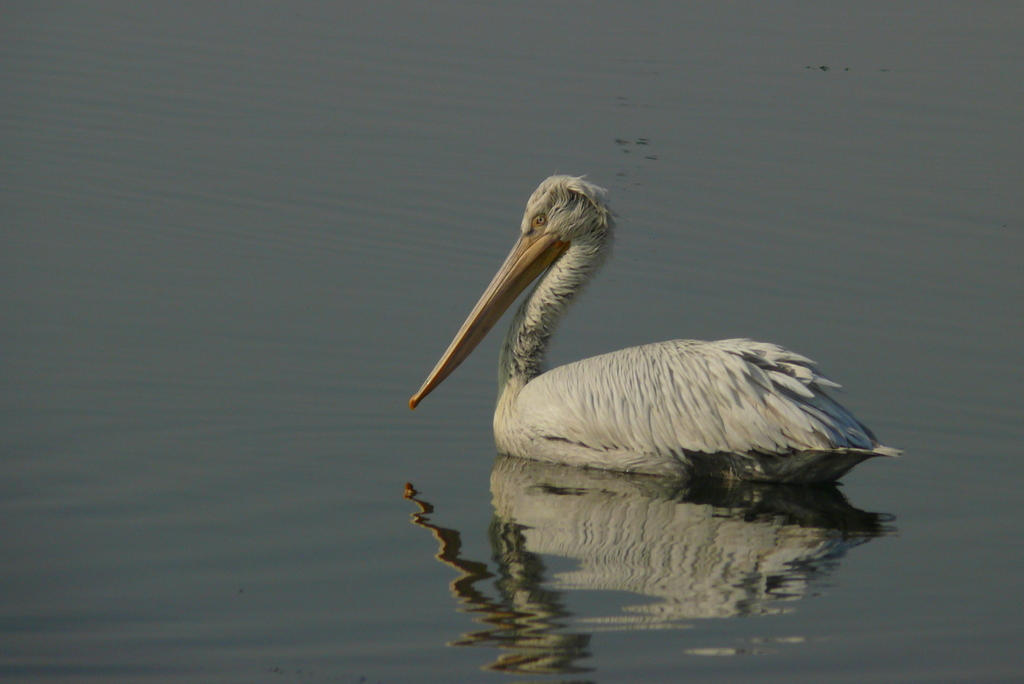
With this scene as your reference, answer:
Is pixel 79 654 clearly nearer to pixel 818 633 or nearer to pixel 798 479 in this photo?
pixel 818 633

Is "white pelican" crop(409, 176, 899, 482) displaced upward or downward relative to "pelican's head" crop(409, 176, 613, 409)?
downward

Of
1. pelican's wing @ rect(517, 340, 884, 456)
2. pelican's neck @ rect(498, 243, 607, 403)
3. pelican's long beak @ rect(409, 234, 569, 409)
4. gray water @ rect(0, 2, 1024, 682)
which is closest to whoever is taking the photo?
gray water @ rect(0, 2, 1024, 682)

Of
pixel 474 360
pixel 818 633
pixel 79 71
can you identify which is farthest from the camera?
pixel 79 71

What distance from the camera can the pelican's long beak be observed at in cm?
621

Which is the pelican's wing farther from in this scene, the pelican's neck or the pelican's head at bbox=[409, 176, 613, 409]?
the pelican's head at bbox=[409, 176, 613, 409]

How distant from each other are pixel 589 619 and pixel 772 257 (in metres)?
4.54

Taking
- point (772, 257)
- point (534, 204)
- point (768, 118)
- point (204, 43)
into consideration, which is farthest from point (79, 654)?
point (204, 43)

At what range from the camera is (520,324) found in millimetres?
6160

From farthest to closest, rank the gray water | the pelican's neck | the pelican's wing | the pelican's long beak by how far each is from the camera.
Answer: the pelican's long beak
the pelican's neck
the pelican's wing
the gray water

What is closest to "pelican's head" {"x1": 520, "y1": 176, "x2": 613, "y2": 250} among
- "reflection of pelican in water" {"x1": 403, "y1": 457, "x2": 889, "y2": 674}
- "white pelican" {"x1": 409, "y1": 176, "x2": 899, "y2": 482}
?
"white pelican" {"x1": 409, "y1": 176, "x2": 899, "y2": 482}

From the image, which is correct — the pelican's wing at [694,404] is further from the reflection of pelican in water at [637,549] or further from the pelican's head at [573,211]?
the pelican's head at [573,211]

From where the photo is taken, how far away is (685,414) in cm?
527

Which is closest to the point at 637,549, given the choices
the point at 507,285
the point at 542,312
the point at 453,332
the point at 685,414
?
the point at 685,414

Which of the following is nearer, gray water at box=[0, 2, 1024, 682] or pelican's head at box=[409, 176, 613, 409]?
gray water at box=[0, 2, 1024, 682]
